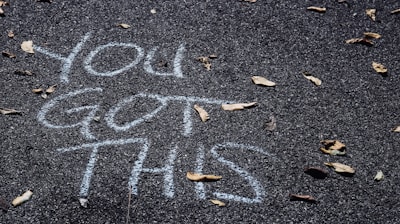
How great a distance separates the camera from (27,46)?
4289mm

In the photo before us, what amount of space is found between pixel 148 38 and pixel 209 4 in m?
0.72

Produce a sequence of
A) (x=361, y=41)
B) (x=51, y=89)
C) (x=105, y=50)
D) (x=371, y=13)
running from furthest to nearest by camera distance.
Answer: (x=371, y=13) → (x=361, y=41) → (x=105, y=50) → (x=51, y=89)

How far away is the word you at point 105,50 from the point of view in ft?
13.2

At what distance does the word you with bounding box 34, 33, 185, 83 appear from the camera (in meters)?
4.02

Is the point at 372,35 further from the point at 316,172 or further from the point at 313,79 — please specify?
the point at 316,172

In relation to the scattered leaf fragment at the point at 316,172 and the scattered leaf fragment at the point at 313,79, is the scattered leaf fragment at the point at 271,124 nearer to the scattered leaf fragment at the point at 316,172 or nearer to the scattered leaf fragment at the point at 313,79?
the scattered leaf fragment at the point at 316,172

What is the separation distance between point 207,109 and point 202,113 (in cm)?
6

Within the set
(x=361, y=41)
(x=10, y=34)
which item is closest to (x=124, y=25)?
(x=10, y=34)

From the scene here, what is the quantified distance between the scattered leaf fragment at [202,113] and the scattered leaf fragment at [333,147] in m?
0.77

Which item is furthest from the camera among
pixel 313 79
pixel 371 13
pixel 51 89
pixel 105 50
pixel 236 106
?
pixel 371 13

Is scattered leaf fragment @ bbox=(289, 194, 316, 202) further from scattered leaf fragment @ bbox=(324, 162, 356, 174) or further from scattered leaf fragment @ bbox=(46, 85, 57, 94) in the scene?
scattered leaf fragment @ bbox=(46, 85, 57, 94)

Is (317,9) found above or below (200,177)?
above

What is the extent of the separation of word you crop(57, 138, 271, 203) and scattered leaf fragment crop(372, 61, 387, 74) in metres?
1.26

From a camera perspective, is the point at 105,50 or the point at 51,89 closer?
the point at 51,89
